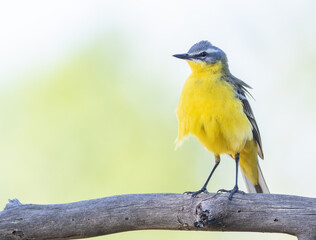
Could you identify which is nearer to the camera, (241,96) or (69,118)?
(241,96)

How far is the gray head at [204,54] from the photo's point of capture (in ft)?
21.7

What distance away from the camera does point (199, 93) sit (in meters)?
6.13

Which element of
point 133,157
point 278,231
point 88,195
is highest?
point 133,157

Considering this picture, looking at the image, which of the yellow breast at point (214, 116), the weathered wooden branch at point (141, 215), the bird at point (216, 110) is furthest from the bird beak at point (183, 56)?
the weathered wooden branch at point (141, 215)

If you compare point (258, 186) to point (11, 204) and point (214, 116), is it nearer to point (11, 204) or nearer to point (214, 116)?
point (214, 116)

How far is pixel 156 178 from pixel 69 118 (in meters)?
1.91

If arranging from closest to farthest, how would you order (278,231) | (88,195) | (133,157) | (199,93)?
1. (278,231)
2. (199,93)
3. (88,195)
4. (133,157)

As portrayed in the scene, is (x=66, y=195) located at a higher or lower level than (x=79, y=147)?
lower

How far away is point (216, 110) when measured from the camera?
6.01 metres

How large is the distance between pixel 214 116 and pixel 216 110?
81 mm

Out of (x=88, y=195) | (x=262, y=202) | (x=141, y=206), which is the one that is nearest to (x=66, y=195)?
(x=88, y=195)

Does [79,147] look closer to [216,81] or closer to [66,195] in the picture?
[66,195]

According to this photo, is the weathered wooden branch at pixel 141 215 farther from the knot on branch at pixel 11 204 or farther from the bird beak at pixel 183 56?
the bird beak at pixel 183 56

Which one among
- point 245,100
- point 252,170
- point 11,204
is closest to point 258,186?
point 252,170
